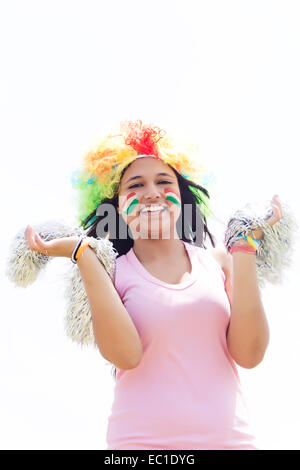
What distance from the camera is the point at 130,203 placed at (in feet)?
7.38

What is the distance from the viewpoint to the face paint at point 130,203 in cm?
224

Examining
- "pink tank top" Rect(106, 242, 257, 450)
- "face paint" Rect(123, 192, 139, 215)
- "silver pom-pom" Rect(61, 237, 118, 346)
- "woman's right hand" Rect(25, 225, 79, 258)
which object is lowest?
"pink tank top" Rect(106, 242, 257, 450)

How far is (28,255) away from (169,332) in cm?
59

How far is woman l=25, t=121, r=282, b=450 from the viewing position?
1.85 metres

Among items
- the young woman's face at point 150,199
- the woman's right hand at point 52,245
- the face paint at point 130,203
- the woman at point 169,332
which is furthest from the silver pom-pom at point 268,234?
the woman's right hand at point 52,245

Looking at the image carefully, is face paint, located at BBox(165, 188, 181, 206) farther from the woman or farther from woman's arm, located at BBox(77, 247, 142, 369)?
woman's arm, located at BBox(77, 247, 142, 369)

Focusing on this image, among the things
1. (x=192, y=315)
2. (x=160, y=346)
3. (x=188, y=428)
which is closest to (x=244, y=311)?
(x=192, y=315)

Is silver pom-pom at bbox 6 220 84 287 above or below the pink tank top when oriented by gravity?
above

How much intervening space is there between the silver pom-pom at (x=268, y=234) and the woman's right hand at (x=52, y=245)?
0.57 m

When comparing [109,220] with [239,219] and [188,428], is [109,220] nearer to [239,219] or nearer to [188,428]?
[239,219]

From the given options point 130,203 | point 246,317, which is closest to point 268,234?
point 246,317

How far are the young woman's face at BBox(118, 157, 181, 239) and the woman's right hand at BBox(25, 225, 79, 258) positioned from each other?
0.35 metres

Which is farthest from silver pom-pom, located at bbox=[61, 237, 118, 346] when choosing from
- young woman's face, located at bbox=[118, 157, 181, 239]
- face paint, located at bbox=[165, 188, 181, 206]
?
face paint, located at bbox=[165, 188, 181, 206]

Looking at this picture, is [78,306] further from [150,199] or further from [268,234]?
[268,234]
